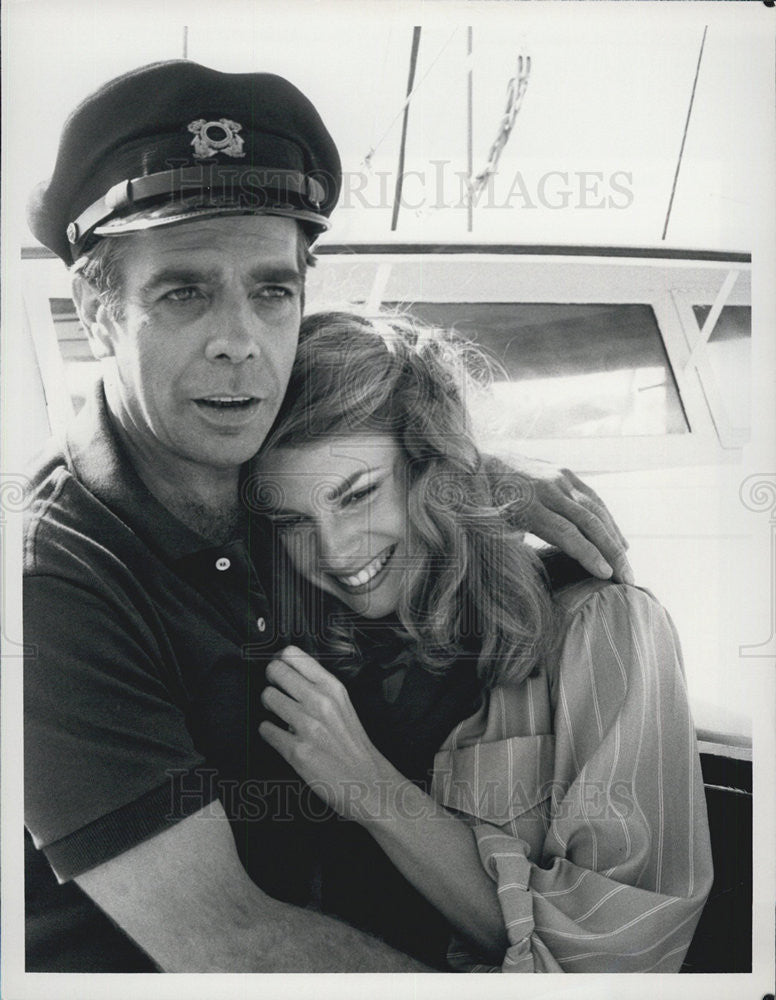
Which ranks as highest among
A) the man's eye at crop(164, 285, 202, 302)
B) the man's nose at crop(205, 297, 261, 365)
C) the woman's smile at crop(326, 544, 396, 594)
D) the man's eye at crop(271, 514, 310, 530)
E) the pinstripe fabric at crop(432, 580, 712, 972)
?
the man's eye at crop(164, 285, 202, 302)

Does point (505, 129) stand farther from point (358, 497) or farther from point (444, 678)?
point (444, 678)

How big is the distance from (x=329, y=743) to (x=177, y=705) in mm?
334

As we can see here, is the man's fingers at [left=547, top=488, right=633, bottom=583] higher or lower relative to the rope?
lower

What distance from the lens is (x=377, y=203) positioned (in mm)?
2355

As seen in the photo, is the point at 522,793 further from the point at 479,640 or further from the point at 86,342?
the point at 86,342

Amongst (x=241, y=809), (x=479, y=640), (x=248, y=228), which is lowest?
(x=241, y=809)

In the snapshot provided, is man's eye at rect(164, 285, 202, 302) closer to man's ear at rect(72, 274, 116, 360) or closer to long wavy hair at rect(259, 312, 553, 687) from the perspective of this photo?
man's ear at rect(72, 274, 116, 360)

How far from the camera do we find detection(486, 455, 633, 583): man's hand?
7.75ft

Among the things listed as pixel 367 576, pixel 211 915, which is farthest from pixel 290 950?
pixel 367 576

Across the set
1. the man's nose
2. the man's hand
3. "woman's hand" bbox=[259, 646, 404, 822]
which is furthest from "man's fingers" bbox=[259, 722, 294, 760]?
the man's nose

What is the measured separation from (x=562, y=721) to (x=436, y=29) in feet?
5.04

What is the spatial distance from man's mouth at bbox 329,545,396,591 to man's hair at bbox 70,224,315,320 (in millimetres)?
630

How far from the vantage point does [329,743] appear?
91.4 inches
